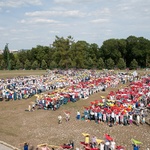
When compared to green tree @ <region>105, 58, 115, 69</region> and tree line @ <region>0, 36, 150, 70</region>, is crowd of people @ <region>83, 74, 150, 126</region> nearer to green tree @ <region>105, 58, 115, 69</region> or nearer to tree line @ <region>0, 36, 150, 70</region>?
tree line @ <region>0, 36, 150, 70</region>

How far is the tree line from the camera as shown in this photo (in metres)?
69.6

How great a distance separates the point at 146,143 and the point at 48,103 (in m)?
12.9

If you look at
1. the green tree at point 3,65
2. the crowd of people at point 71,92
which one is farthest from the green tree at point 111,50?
the crowd of people at point 71,92

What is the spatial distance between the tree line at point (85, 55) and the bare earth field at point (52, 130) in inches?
1687

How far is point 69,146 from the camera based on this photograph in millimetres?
17406

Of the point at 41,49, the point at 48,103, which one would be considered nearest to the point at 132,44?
the point at 41,49

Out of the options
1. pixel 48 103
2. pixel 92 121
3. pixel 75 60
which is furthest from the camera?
pixel 75 60

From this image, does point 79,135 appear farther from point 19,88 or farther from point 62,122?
point 19,88

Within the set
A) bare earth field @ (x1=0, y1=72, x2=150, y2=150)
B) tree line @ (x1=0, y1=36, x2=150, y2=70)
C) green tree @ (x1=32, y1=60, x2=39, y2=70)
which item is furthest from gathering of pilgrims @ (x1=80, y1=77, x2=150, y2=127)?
green tree @ (x1=32, y1=60, x2=39, y2=70)

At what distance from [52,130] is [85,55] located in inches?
2221

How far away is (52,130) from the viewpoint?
2206cm

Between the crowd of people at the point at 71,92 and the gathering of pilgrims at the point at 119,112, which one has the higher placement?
the crowd of people at the point at 71,92

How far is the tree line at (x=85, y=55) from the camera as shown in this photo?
228 ft

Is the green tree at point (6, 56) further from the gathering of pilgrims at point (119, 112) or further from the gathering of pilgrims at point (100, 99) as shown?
the gathering of pilgrims at point (119, 112)
